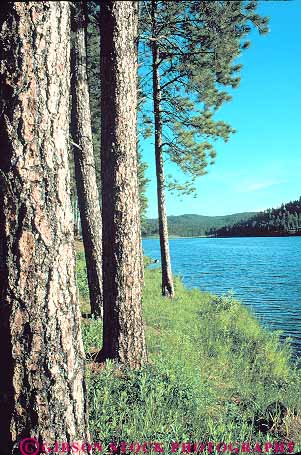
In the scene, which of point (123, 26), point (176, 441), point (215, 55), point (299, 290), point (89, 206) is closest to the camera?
point (176, 441)

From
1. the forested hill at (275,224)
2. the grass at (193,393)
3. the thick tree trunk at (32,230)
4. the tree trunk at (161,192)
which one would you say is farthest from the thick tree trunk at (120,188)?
the forested hill at (275,224)

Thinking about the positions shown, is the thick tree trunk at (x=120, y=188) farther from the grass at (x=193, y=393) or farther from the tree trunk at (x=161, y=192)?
the tree trunk at (x=161, y=192)

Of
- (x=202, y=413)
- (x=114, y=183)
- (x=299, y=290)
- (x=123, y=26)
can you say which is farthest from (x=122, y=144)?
(x=299, y=290)

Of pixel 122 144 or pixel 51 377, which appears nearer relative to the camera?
pixel 51 377

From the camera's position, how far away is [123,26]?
4.79 meters

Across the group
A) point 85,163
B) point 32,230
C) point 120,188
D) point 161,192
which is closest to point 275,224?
point 161,192

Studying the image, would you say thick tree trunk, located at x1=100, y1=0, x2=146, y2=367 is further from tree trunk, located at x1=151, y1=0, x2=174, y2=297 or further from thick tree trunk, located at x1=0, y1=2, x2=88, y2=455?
tree trunk, located at x1=151, y1=0, x2=174, y2=297

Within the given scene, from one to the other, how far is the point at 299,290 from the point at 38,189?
66.8 ft

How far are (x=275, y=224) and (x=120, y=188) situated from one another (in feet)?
474

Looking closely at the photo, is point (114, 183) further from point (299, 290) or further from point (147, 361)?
point (299, 290)

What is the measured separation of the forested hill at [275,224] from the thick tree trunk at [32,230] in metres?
135

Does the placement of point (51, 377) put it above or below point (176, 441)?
above

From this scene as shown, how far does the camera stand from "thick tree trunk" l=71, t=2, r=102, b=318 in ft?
24.8

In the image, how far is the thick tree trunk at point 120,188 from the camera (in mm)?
4828
